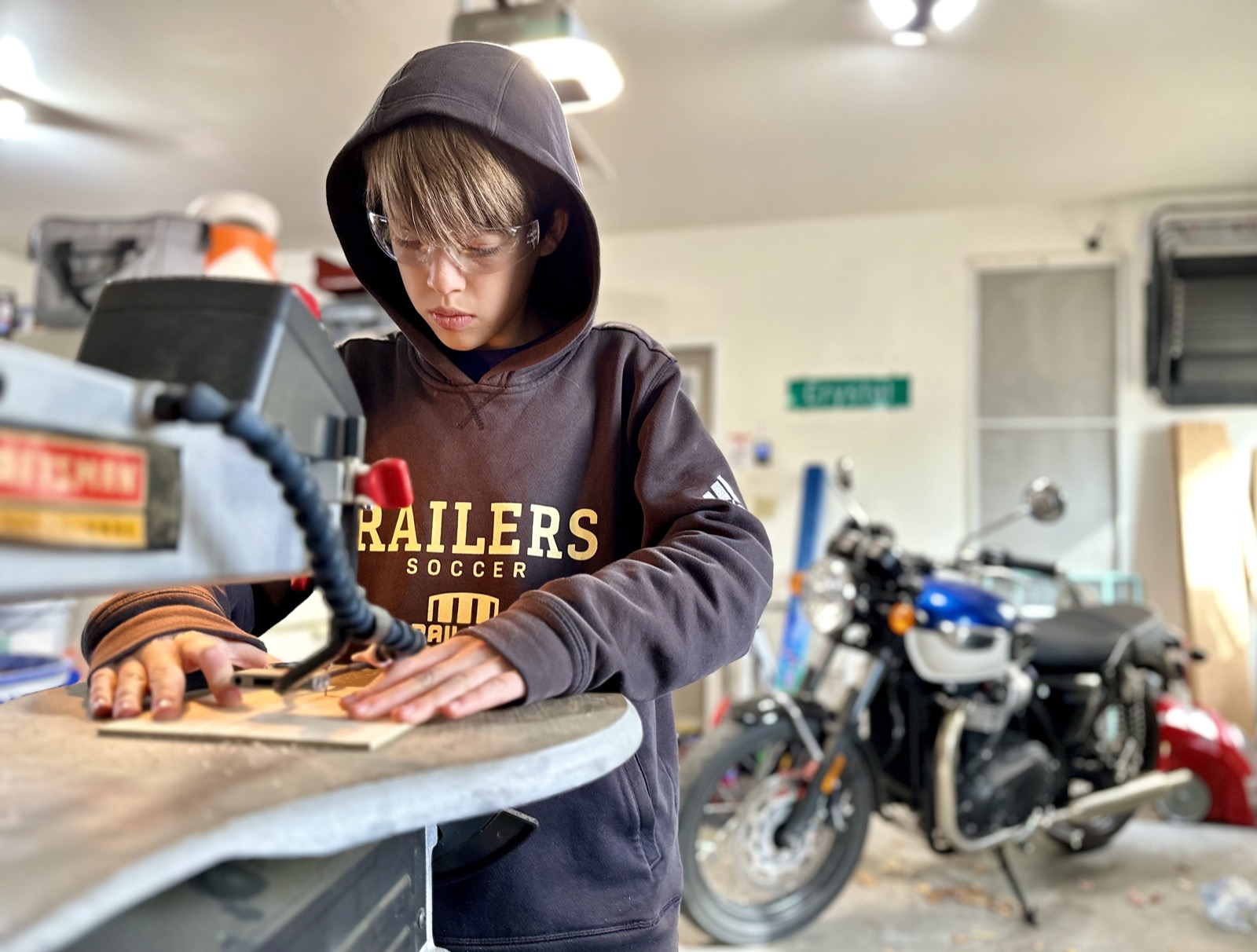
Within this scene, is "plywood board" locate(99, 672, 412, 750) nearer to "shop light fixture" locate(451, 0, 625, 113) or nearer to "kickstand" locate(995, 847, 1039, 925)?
"shop light fixture" locate(451, 0, 625, 113)

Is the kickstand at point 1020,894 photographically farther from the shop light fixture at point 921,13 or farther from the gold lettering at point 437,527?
the shop light fixture at point 921,13

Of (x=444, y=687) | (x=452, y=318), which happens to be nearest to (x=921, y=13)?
(x=452, y=318)

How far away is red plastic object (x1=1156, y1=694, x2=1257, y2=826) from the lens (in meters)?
3.38

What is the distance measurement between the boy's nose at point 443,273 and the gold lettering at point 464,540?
224 mm

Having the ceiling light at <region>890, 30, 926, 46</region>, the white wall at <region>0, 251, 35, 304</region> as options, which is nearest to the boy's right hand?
the ceiling light at <region>890, 30, 926, 46</region>

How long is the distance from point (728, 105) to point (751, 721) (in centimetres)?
254

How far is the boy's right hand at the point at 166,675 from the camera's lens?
666 mm

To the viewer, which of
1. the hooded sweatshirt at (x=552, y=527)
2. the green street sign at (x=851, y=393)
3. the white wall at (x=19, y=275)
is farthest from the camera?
the white wall at (x=19, y=275)

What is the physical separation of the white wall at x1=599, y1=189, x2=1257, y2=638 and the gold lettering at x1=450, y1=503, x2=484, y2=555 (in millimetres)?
4230

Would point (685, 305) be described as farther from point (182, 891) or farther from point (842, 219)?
point (182, 891)

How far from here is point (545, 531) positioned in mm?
968

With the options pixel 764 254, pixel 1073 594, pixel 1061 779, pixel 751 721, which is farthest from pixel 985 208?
pixel 751 721

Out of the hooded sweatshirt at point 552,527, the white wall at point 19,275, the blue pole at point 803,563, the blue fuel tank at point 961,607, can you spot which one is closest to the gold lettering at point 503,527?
the hooded sweatshirt at point 552,527

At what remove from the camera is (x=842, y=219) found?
200 inches
